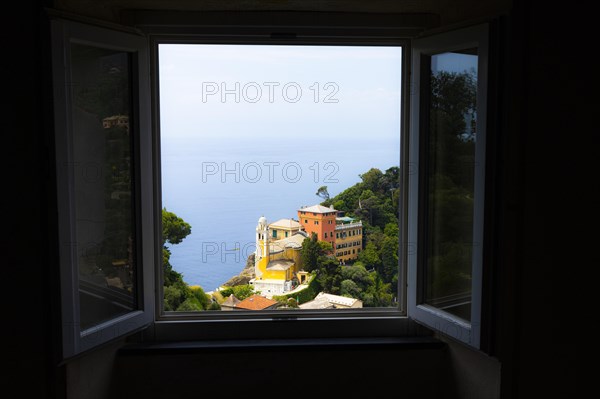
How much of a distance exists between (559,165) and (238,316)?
152cm

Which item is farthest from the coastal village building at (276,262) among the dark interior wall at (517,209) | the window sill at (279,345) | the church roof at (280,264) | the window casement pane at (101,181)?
the dark interior wall at (517,209)

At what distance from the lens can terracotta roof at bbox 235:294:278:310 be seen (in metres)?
2.46

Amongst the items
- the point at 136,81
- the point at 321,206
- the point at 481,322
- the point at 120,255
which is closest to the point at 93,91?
the point at 136,81

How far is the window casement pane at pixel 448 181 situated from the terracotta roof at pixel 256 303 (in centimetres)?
67

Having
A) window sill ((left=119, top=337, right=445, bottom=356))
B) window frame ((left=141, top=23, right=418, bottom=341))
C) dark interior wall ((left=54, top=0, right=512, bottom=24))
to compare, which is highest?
dark interior wall ((left=54, top=0, right=512, bottom=24))

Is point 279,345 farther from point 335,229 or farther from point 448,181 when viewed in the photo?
point 448,181

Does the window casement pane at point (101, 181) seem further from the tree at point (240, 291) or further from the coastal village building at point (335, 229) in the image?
the coastal village building at point (335, 229)

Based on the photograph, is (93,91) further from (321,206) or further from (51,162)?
(321,206)

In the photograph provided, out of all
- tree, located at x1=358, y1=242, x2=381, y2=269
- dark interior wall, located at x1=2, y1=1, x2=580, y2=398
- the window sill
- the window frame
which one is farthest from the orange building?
dark interior wall, located at x1=2, y1=1, x2=580, y2=398

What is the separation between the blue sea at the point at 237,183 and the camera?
2.37 metres

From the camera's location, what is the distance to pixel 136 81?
7.29 ft

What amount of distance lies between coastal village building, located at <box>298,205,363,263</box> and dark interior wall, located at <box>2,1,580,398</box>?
0.76m

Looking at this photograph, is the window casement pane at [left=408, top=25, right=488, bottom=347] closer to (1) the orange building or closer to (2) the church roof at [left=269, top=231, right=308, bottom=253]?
(1) the orange building

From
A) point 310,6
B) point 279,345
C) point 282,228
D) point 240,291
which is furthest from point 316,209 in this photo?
point 310,6
